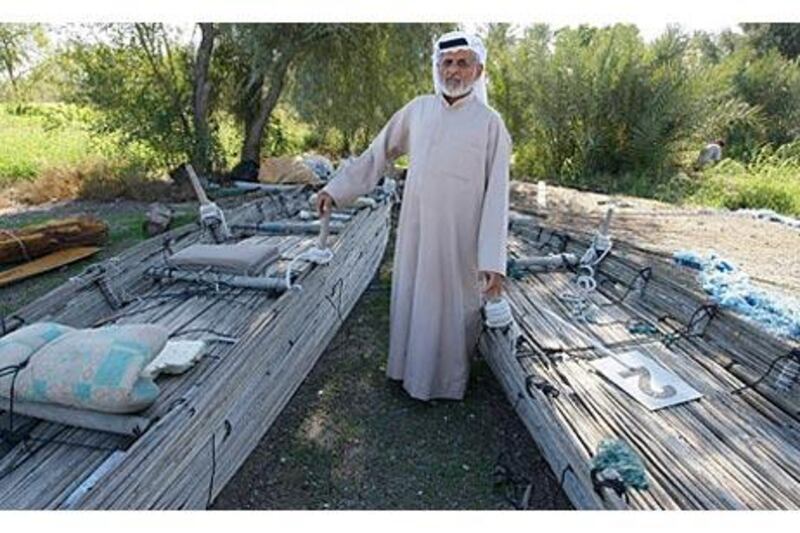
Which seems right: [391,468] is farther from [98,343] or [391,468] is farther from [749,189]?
[749,189]

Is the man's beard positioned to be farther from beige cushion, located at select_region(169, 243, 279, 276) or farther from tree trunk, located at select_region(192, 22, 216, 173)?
tree trunk, located at select_region(192, 22, 216, 173)

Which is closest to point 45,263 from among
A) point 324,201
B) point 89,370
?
point 324,201

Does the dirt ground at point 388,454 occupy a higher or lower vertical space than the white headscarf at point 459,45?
lower

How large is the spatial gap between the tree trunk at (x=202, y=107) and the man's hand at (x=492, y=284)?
599 cm

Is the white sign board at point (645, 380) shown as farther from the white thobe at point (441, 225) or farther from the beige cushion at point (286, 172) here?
the beige cushion at point (286, 172)

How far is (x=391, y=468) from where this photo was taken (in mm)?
2098

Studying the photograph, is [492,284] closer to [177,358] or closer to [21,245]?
[177,358]

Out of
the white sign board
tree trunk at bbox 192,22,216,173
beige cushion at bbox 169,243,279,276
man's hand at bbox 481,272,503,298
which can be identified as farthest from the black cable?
tree trunk at bbox 192,22,216,173

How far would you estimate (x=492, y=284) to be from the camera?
234cm

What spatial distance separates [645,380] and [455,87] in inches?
49.4

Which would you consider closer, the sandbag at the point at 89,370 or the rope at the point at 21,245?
the sandbag at the point at 89,370

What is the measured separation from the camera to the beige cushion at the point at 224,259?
2.77 m

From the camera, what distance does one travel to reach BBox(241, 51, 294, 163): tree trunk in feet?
24.6

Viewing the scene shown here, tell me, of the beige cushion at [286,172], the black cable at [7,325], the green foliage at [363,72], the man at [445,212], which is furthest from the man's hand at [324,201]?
the green foliage at [363,72]
